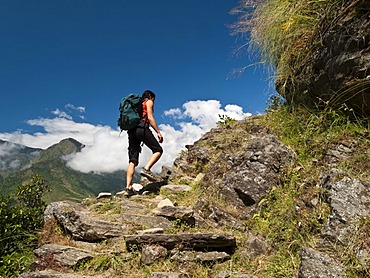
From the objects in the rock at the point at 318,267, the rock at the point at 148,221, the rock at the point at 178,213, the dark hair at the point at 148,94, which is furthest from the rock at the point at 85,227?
the dark hair at the point at 148,94

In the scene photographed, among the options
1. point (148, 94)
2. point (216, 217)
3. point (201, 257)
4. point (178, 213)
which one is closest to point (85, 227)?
point (178, 213)

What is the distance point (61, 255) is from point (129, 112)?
173 inches

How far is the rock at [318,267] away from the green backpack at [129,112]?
5912 mm

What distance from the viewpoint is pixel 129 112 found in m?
8.54

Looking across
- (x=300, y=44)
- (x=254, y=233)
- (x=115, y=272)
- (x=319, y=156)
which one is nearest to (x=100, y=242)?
(x=115, y=272)

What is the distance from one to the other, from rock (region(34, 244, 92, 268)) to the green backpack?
3952 millimetres

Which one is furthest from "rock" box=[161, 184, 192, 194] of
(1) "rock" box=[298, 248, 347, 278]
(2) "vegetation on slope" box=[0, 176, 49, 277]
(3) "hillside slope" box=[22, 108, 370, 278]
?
(1) "rock" box=[298, 248, 347, 278]

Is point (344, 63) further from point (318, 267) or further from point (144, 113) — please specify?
point (144, 113)

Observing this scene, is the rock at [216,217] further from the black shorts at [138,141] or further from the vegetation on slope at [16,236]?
the black shorts at [138,141]

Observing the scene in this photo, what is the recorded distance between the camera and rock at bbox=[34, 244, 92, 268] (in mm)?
4871

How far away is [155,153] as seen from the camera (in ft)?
29.5

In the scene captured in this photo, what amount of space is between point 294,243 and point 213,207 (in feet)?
6.63

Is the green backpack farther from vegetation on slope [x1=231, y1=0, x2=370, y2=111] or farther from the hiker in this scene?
vegetation on slope [x1=231, y1=0, x2=370, y2=111]

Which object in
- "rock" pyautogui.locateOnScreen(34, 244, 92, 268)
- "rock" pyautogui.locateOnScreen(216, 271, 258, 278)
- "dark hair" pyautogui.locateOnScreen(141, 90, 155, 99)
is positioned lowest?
"rock" pyautogui.locateOnScreen(216, 271, 258, 278)
